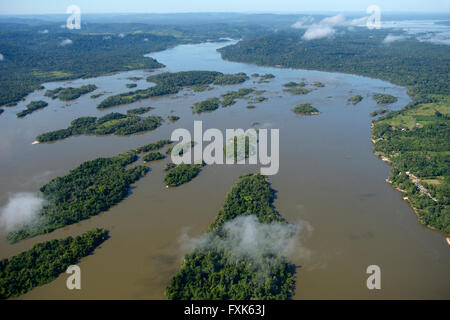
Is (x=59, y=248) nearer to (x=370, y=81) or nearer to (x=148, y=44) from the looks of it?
(x=370, y=81)

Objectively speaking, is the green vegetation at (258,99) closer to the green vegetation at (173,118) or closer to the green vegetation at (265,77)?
the green vegetation at (265,77)

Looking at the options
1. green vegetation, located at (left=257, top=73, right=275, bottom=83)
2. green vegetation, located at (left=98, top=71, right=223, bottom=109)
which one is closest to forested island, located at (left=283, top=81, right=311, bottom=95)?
green vegetation, located at (left=257, top=73, right=275, bottom=83)

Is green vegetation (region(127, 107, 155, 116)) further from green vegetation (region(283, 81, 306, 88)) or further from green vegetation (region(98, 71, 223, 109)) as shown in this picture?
green vegetation (region(283, 81, 306, 88))

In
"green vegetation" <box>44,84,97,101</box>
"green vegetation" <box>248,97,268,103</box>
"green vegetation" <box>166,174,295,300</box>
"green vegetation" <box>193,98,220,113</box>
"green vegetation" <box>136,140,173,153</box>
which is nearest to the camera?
"green vegetation" <box>166,174,295,300</box>

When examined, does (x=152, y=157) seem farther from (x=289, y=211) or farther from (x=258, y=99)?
(x=258, y=99)

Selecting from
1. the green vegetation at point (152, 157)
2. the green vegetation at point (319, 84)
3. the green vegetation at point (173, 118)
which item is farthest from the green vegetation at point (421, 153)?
the green vegetation at point (173, 118)


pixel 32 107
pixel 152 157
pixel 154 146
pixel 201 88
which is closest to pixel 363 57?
pixel 201 88
